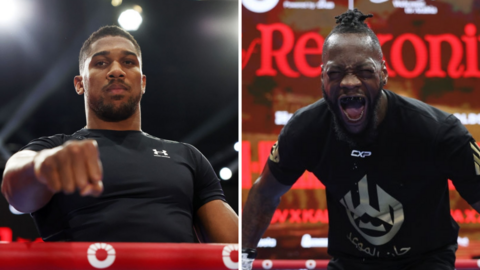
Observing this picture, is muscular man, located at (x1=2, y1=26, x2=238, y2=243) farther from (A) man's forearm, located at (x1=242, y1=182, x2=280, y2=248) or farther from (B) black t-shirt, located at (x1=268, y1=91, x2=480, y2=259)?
(B) black t-shirt, located at (x1=268, y1=91, x2=480, y2=259)

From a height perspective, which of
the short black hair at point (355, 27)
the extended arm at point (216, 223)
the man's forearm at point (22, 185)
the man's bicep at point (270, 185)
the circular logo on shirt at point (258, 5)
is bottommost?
the extended arm at point (216, 223)

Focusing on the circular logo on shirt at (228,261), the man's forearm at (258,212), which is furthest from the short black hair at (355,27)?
the circular logo on shirt at (228,261)

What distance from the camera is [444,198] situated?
59.3 inches

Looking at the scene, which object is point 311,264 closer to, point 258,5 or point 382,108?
point 382,108

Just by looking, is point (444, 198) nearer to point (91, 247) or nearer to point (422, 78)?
point (91, 247)

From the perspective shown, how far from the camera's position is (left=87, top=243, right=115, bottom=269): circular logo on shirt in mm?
1098

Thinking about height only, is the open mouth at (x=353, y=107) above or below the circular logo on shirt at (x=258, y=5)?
below

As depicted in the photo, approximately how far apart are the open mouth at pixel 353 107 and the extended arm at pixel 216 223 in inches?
21.7

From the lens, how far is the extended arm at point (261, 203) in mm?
1672

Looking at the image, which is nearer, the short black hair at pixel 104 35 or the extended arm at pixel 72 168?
the extended arm at pixel 72 168

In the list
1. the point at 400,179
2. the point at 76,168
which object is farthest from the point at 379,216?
the point at 76,168

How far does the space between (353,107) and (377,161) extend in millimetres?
207

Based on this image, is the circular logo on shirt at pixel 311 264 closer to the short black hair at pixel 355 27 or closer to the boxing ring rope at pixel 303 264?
the boxing ring rope at pixel 303 264

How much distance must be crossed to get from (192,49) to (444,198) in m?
1.17
